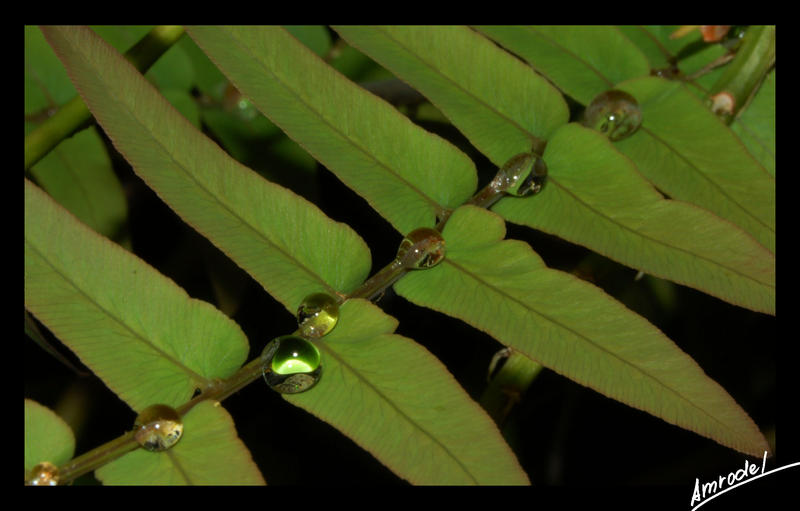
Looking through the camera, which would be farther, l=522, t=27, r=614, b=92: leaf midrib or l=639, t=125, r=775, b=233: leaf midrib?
l=522, t=27, r=614, b=92: leaf midrib

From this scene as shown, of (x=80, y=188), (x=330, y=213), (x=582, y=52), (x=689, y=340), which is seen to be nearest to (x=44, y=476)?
(x=80, y=188)

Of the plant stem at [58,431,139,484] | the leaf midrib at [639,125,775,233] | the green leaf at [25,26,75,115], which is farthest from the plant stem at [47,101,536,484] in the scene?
the green leaf at [25,26,75,115]

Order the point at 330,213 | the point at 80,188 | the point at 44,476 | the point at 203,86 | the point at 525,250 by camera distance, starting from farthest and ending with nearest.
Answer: the point at 203,86 → the point at 330,213 → the point at 80,188 → the point at 525,250 → the point at 44,476

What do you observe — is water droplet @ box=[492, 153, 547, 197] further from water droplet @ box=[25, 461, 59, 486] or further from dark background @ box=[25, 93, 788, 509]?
water droplet @ box=[25, 461, 59, 486]

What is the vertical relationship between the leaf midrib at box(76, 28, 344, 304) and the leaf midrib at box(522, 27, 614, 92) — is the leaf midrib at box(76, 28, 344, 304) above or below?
below

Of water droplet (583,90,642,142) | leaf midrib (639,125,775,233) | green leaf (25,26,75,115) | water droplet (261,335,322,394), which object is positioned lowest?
water droplet (261,335,322,394)

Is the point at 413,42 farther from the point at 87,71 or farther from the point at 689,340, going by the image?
the point at 689,340

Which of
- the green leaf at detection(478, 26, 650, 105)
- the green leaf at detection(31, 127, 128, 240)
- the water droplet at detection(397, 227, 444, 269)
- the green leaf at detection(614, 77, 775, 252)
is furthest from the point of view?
the green leaf at detection(31, 127, 128, 240)
